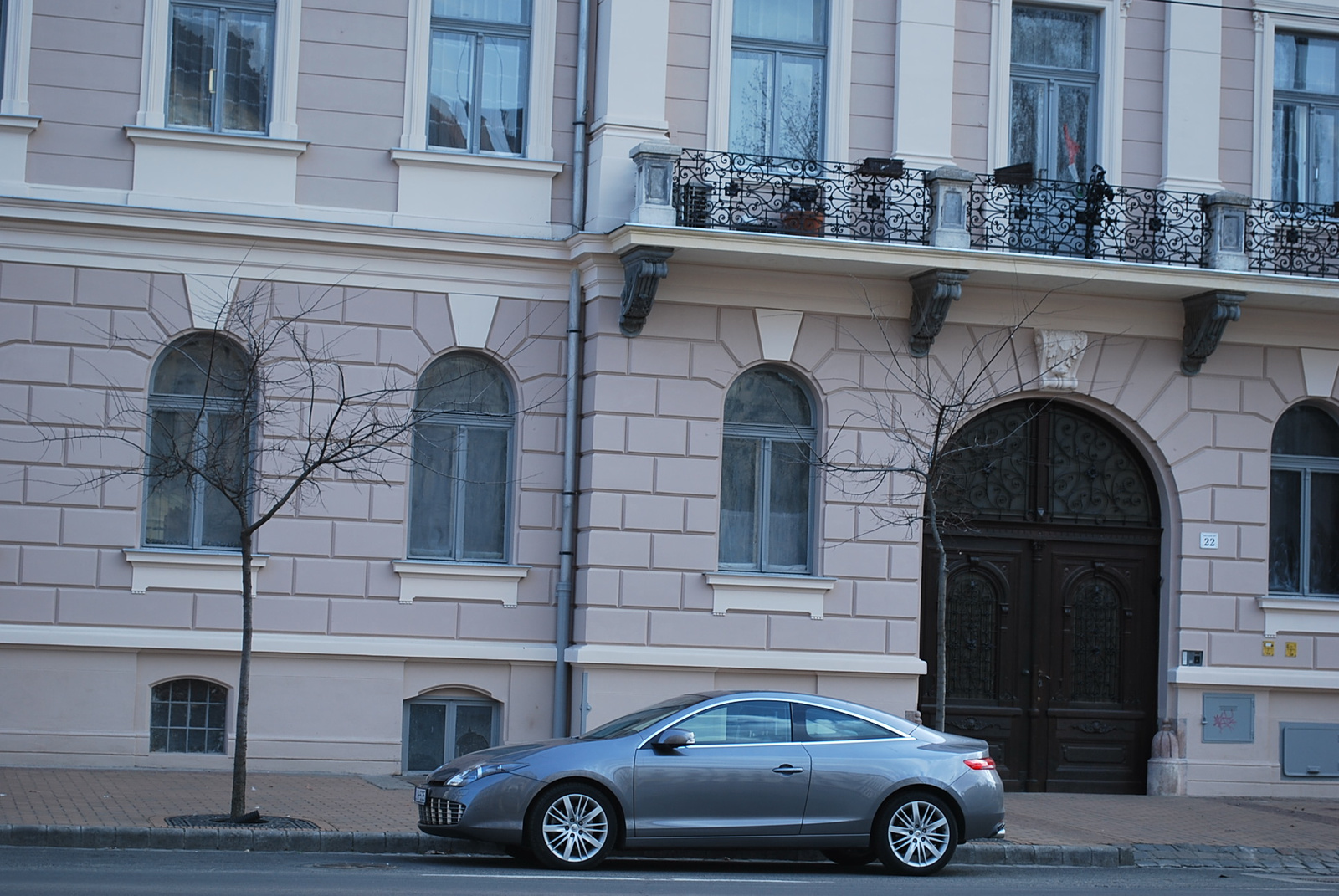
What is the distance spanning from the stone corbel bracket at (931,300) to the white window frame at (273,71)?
260 inches

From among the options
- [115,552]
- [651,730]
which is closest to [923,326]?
[651,730]

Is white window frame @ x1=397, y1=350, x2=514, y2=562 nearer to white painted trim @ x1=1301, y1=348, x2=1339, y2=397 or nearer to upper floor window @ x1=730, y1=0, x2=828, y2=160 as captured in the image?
upper floor window @ x1=730, y1=0, x2=828, y2=160

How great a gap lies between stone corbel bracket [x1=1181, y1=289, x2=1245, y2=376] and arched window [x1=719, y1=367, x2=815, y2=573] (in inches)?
164

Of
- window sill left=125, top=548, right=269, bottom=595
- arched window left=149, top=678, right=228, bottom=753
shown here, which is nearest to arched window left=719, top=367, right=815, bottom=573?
window sill left=125, top=548, right=269, bottom=595

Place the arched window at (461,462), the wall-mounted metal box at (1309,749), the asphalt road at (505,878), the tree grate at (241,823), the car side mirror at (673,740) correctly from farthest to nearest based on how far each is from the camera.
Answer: the wall-mounted metal box at (1309,749) → the arched window at (461,462) → the tree grate at (241,823) → the car side mirror at (673,740) → the asphalt road at (505,878)

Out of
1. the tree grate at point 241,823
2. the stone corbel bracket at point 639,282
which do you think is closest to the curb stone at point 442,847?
the tree grate at point 241,823

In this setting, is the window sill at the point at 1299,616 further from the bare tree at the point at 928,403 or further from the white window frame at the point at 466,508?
the white window frame at the point at 466,508

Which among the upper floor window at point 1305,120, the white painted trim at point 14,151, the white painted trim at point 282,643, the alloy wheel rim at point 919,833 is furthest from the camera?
the upper floor window at point 1305,120

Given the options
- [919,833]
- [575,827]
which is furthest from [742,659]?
[575,827]

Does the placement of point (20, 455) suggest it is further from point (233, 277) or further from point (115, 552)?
point (233, 277)

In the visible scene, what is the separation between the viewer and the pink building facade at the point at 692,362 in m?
16.8

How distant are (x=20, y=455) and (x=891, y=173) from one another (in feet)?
29.9

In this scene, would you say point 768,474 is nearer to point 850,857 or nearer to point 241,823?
point 850,857

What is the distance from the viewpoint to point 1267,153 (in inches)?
751
